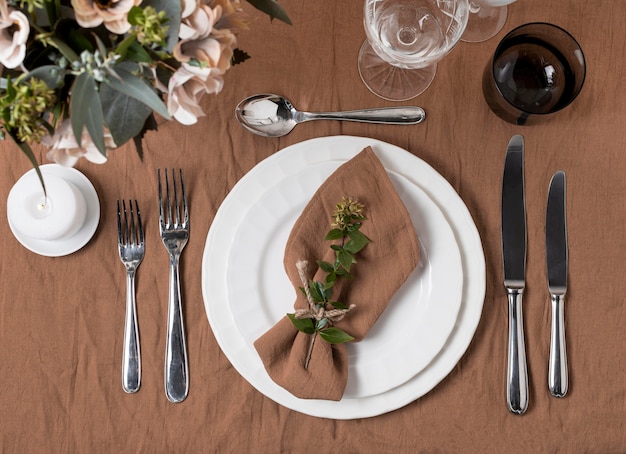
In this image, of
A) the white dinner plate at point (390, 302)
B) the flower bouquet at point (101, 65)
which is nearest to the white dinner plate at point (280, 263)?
the white dinner plate at point (390, 302)

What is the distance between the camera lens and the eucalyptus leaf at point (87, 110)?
0.43 metres

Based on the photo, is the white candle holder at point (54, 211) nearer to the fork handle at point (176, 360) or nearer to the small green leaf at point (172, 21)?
the fork handle at point (176, 360)

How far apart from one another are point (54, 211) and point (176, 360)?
0.76 ft

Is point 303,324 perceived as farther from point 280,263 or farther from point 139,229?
point 139,229

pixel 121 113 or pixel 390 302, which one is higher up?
pixel 121 113

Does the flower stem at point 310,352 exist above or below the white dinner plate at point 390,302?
below

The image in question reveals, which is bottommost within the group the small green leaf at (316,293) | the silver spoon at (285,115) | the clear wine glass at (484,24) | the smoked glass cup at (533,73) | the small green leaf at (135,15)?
the small green leaf at (316,293)

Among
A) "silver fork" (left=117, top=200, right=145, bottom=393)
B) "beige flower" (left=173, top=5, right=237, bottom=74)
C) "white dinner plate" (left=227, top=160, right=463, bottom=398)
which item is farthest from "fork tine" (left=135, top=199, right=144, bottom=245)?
"beige flower" (left=173, top=5, right=237, bottom=74)

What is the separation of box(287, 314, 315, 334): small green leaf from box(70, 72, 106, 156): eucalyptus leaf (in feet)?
1.01

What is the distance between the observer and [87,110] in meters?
0.44

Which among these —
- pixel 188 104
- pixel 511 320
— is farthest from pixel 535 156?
pixel 188 104

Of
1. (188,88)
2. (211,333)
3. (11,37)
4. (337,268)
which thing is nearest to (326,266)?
(337,268)

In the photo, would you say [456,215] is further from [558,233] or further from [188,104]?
[188,104]

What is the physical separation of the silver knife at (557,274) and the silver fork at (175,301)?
1.48ft
